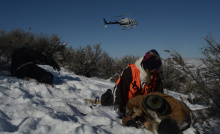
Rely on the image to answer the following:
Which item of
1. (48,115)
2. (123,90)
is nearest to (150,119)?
(123,90)

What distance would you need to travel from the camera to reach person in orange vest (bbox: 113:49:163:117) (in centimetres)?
237

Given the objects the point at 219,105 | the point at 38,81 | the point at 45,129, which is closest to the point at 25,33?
the point at 38,81

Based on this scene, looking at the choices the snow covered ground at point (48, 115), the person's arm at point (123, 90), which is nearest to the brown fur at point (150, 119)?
the snow covered ground at point (48, 115)

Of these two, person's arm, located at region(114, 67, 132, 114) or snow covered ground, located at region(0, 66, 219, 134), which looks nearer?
snow covered ground, located at region(0, 66, 219, 134)

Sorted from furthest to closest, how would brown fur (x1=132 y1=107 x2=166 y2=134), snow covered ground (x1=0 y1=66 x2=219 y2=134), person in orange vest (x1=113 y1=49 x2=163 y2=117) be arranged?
1. person in orange vest (x1=113 y1=49 x2=163 y2=117)
2. brown fur (x1=132 y1=107 x2=166 y2=134)
3. snow covered ground (x1=0 y1=66 x2=219 y2=134)

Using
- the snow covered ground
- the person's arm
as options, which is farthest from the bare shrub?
the person's arm

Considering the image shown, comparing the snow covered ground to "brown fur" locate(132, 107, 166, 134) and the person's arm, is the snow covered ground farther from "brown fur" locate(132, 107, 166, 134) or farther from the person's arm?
the person's arm

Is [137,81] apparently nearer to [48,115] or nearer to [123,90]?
[123,90]

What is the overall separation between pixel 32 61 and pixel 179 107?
3.31 metres

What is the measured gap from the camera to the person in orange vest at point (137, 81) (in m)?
2.37

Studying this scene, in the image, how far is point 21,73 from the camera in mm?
3633

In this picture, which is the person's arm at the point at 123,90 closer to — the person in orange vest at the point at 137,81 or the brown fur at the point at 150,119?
the person in orange vest at the point at 137,81

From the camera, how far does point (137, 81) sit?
249 centimetres

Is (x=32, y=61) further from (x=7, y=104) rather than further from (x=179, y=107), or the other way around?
(x=179, y=107)
